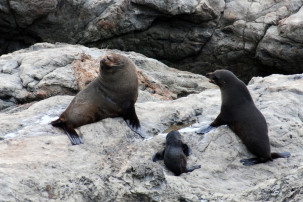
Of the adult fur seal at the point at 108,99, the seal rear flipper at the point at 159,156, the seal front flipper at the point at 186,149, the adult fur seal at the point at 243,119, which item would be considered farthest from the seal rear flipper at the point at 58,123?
the adult fur seal at the point at 243,119

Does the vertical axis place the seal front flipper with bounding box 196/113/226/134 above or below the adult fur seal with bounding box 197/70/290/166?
below

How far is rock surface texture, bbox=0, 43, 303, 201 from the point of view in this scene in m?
4.98

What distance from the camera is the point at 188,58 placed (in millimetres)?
13352

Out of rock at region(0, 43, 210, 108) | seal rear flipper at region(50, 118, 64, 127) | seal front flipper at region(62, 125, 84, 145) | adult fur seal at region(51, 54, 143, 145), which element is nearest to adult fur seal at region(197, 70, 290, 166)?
adult fur seal at region(51, 54, 143, 145)

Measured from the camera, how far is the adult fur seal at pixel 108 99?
6781 millimetres

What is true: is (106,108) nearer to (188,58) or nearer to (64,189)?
(64,189)

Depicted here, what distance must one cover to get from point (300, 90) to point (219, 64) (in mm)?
5893

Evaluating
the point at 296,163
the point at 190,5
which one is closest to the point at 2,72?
the point at 190,5

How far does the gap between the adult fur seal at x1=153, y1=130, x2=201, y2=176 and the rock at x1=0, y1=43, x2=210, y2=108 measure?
9.42 feet

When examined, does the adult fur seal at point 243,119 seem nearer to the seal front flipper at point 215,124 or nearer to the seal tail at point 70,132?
the seal front flipper at point 215,124

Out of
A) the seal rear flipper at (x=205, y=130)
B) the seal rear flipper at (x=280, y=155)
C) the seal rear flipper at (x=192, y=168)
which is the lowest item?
the seal rear flipper at (x=205, y=130)

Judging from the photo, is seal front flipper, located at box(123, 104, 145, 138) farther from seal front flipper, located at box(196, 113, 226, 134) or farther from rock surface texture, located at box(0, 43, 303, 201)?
seal front flipper, located at box(196, 113, 226, 134)

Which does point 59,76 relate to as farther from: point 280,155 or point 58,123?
point 280,155

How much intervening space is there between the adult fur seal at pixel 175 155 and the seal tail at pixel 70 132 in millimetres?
1008
